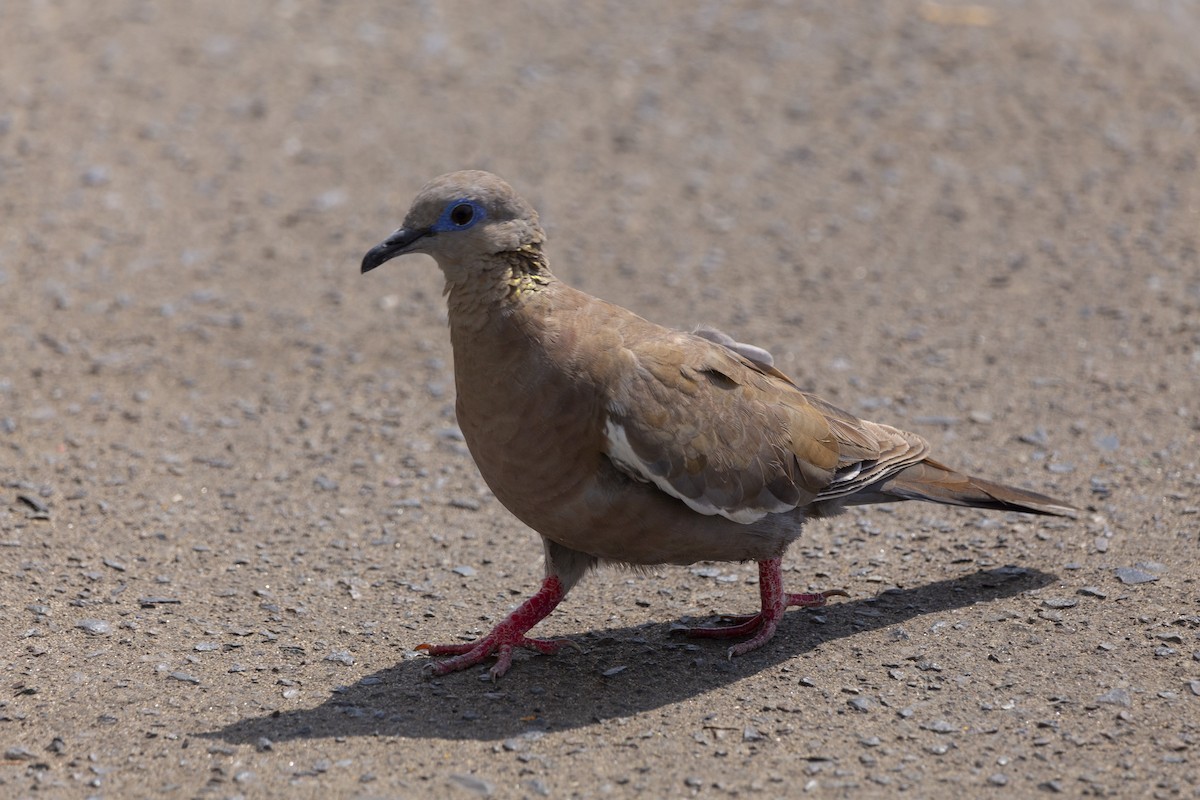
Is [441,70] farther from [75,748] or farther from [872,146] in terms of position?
[75,748]

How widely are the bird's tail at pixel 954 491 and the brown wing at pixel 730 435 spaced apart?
73 mm

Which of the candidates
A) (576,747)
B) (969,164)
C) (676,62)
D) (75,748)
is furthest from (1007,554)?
(676,62)

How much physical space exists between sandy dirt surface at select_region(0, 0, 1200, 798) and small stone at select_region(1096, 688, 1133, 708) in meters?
0.03

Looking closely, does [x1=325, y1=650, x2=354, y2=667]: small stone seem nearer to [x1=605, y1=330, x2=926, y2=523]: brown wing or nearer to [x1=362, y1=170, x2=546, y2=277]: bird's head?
[x1=605, y1=330, x2=926, y2=523]: brown wing

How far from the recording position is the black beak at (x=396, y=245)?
4.34 metres

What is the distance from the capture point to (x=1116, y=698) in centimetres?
412

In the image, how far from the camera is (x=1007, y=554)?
525cm

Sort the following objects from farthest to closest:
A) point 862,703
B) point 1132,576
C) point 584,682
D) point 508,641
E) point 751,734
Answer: point 1132,576 → point 508,641 → point 584,682 → point 862,703 → point 751,734

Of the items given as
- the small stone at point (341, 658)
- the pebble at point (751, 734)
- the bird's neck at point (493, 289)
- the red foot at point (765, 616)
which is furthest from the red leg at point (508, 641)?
the bird's neck at point (493, 289)

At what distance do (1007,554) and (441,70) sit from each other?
6.41 m

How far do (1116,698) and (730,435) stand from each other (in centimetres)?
149

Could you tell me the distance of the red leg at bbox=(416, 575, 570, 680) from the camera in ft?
14.9

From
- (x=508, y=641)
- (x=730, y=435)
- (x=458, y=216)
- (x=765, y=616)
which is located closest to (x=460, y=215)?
(x=458, y=216)

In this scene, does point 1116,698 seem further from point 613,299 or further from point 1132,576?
point 613,299
